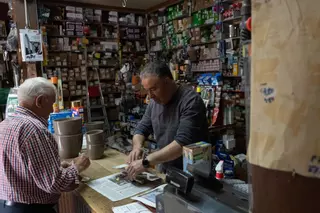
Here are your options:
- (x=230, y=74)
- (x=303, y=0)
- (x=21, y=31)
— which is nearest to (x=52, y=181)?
(x=303, y=0)

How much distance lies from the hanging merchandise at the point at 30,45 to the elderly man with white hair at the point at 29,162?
60.5 inches

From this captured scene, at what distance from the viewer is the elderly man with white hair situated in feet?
4.12

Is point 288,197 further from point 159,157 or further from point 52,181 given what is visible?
point 159,157

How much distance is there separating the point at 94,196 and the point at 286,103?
1252 mm

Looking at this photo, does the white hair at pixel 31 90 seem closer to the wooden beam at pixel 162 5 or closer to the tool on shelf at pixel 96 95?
the tool on shelf at pixel 96 95

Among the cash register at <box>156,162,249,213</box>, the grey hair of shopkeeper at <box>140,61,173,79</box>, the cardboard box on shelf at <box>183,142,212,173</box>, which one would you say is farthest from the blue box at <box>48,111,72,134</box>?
the cash register at <box>156,162,249,213</box>

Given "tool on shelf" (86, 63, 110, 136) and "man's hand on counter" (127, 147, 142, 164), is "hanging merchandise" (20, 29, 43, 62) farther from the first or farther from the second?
"tool on shelf" (86, 63, 110, 136)

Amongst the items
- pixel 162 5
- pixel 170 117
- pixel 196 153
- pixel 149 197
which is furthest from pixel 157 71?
pixel 162 5

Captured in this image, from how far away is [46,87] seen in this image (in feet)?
4.66

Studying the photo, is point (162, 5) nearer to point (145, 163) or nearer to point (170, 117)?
point (170, 117)

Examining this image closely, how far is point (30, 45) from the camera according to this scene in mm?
2729

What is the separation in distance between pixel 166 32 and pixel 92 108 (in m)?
2.55

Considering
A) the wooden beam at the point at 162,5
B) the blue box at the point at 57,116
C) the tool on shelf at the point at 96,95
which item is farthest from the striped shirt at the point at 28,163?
the wooden beam at the point at 162,5

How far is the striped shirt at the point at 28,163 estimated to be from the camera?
1.25 m
